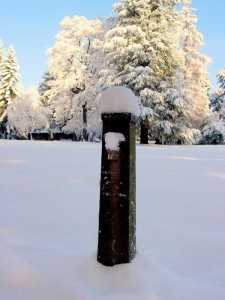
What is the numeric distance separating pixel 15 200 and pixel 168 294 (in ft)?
10.7

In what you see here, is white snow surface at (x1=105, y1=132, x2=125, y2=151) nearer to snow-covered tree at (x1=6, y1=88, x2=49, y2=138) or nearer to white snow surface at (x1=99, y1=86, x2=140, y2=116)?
white snow surface at (x1=99, y1=86, x2=140, y2=116)

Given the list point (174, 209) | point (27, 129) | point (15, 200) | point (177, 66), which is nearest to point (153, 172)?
point (174, 209)

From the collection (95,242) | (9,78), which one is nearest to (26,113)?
(9,78)

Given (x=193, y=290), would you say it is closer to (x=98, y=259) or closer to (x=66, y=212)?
(x=98, y=259)

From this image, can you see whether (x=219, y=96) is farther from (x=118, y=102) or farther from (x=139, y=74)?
(x=118, y=102)

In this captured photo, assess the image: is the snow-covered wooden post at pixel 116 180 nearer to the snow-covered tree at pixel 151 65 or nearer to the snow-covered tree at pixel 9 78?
the snow-covered tree at pixel 151 65

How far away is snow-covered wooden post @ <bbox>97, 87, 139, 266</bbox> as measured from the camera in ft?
7.75

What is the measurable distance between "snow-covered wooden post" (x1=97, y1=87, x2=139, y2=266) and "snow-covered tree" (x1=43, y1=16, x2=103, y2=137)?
27.9 m

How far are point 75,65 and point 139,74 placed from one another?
32.7 feet

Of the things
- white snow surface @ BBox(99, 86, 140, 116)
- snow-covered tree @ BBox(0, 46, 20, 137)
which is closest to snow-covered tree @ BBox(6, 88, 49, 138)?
snow-covered tree @ BBox(0, 46, 20, 137)

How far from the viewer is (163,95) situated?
2320 centimetres

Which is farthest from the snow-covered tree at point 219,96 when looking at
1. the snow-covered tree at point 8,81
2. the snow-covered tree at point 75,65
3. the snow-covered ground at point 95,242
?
the snow-covered ground at point 95,242

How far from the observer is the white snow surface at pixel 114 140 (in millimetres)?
2354

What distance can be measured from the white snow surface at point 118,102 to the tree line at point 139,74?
768 inches
